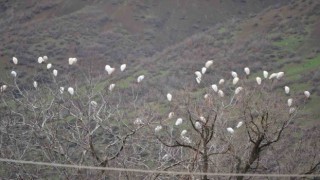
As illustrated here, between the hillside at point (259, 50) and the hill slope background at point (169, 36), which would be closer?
the hillside at point (259, 50)

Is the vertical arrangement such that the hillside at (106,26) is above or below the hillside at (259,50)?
below

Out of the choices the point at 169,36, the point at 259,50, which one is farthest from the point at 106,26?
the point at 259,50

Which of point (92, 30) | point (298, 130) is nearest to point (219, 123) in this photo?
point (298, 130)

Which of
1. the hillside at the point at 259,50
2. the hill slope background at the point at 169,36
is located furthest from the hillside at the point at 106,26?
the hillside at the point at 259,50

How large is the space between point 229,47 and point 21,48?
27.1 m

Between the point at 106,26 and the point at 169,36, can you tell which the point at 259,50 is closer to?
the point at 169,36

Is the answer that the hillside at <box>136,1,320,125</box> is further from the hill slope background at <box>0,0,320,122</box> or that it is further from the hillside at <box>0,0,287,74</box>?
the hillside at <box>0,0,287,74</box>

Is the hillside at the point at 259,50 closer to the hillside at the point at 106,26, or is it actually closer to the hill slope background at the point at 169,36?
the hill slope background at the point at 169,36

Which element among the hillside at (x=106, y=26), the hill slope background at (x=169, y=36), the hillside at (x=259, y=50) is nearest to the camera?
the hillside at (x=259, y=50)

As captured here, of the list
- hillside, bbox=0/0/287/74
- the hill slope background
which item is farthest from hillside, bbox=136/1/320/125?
hillside, bbox=0/0/287/74

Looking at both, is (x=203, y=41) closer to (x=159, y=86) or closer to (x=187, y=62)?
(x=187, y=62)

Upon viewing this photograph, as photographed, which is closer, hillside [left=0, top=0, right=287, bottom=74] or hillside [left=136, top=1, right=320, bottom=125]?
hillside [left=136, top=1, right=320, bottom=125]

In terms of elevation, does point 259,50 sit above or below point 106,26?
above

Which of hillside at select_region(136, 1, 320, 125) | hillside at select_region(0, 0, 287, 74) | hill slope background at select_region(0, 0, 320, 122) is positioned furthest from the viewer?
hillside at select_region(0, 0, 287, 74)
